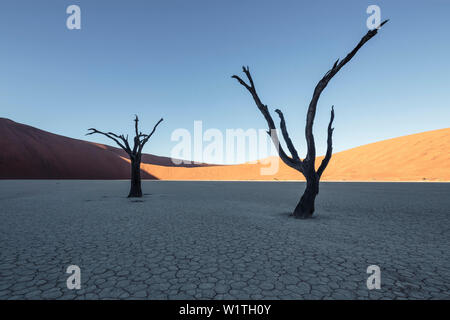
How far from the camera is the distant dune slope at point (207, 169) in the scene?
140 ft

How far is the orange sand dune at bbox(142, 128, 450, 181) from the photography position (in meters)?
39.7

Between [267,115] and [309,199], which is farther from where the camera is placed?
[267,115]

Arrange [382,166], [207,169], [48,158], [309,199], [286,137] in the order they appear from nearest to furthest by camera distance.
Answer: [309,199]
[286,137]
[382,166]
[48,158]
[207,169]

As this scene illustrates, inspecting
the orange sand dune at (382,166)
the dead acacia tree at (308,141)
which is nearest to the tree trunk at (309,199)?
the dead acacia tree at (308,141)

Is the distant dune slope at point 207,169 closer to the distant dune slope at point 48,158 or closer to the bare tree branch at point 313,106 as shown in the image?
the distant dune slope at point 48,158

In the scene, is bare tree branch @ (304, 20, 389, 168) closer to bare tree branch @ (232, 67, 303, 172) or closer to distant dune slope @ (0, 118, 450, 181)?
bare tree branch @ (232, 67, 303, 172)

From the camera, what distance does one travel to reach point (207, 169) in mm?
69500

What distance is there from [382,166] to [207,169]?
1697 inches

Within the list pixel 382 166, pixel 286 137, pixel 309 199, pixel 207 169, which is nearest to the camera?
pixel 309 199

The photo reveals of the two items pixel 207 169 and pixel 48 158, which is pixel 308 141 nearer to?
pixel 207 169

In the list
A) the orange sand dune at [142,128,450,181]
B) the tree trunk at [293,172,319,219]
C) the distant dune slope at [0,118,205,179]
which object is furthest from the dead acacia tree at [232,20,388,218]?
the distant dune slope at [0,118,205,179]

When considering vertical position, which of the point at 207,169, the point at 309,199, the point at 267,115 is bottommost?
the point at 309,199

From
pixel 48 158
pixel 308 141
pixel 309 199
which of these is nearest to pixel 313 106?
pixel 308 141
